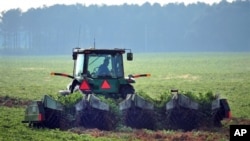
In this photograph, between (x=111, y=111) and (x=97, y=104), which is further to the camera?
(x=111, y=111)

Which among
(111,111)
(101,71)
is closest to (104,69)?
(101,71)

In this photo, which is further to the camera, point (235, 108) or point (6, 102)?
point (6, 102)

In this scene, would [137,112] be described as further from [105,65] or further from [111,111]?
[105,65]

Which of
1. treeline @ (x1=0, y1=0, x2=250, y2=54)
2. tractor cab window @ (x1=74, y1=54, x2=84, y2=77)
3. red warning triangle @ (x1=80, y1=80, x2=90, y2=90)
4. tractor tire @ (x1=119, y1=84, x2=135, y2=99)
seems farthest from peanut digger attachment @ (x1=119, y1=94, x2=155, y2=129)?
treeline @ (x1=0, y1=0, x2=250, y2=54)

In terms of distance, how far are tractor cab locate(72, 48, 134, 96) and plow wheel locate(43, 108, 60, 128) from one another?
1556 mm

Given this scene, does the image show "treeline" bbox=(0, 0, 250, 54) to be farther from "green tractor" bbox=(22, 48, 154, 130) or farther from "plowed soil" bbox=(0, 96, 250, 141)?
"plowed soil" bbox=(0, 96, 250, 141)

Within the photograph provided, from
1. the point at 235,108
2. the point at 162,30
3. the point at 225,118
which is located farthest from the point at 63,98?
the point at 162,30

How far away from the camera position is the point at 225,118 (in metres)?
19.3

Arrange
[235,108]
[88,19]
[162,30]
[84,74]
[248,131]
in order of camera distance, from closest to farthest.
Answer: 1. [248,131]
2. [84,74]
3. [235,108]
4. [162,30]
5. [88,19]

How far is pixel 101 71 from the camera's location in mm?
18312

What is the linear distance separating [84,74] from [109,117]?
88.5 inches

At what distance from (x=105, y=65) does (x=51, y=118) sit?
280 centimetres

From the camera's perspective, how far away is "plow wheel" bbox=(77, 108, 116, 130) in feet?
54.4

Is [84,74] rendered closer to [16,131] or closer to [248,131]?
[16,131]
